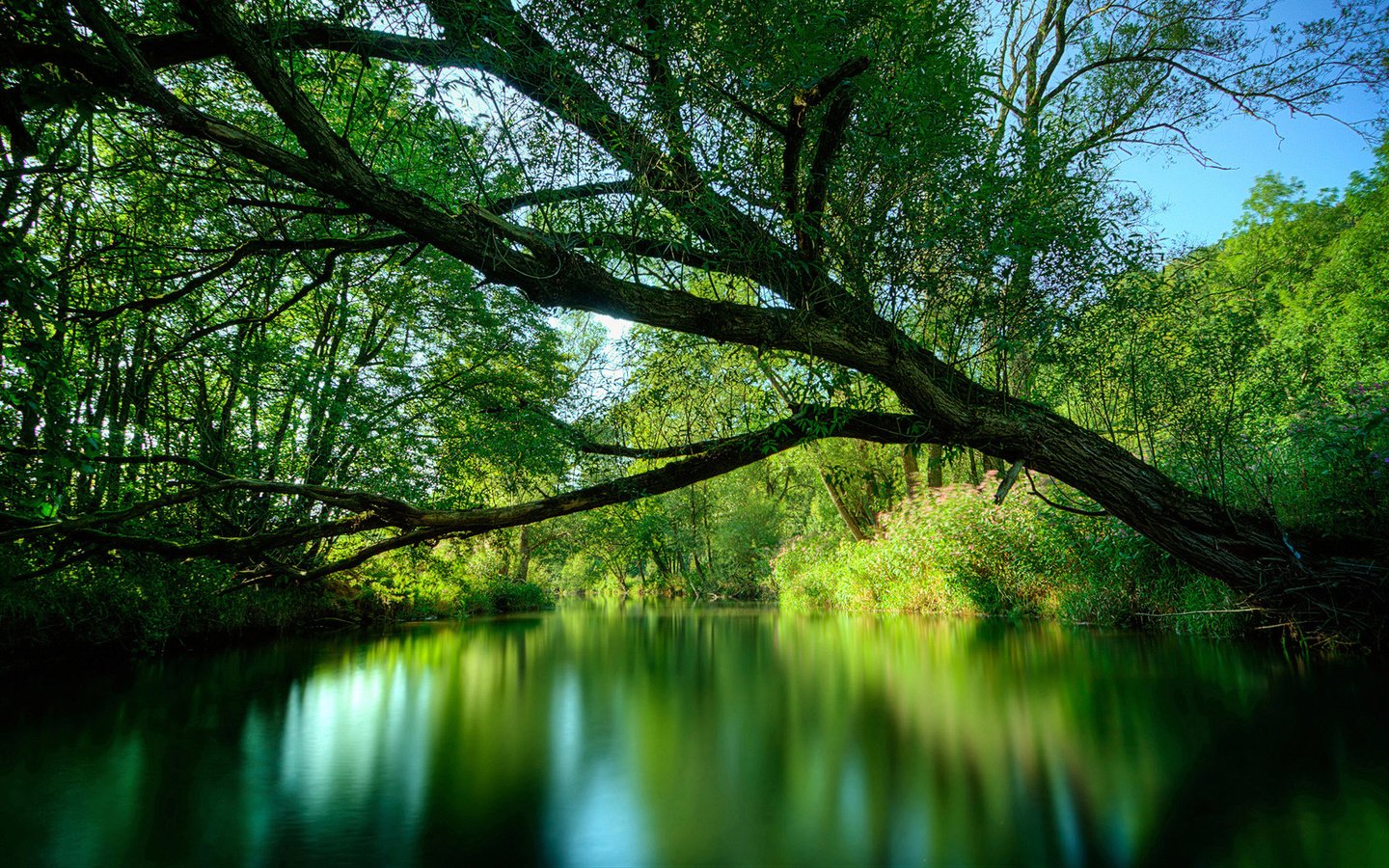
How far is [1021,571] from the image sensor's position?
10.9m

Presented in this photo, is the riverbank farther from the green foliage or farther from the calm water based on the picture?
the calm water

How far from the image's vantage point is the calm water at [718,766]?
2564mm

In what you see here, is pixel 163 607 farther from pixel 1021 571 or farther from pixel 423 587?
pixel 1021 571

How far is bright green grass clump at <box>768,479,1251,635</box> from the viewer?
776cm

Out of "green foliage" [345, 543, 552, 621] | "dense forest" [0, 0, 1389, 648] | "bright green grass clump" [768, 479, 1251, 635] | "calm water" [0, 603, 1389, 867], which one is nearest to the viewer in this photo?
"calm water" [0, 603, 1389, 867]

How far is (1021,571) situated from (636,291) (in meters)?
9.98

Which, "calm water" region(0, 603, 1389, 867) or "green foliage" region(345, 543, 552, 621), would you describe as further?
"green foliage" region(345, 543, 552, 621)

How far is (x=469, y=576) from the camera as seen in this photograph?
1811 cm

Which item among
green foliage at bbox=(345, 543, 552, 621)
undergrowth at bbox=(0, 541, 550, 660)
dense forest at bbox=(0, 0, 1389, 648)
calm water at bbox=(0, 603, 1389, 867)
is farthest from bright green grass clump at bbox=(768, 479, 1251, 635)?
undergrowth at bbox=(0, 541, 550, 660)

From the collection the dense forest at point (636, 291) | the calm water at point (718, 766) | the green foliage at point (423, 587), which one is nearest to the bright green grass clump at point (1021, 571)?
the dense forest at point (636, 291)

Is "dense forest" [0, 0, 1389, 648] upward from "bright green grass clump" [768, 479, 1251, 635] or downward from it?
upward

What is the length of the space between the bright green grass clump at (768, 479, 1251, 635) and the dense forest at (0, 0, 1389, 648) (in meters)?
0.09

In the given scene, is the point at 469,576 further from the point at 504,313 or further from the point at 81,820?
the point at 81,820

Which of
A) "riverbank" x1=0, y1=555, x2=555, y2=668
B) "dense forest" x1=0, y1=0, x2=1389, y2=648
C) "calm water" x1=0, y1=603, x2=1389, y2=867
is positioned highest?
"dense forest" x1=0, y1=0, x2=1389, y2=648
